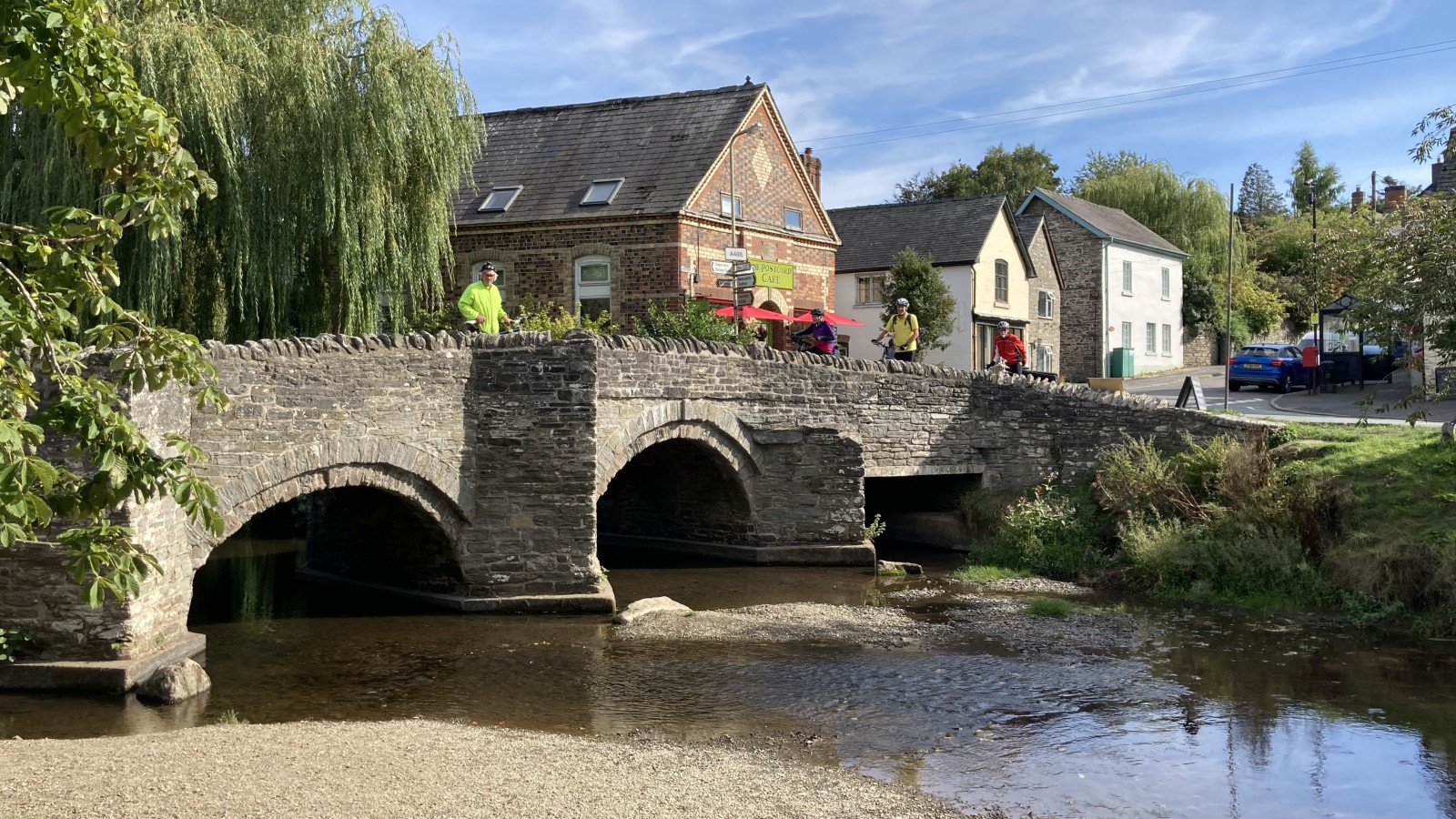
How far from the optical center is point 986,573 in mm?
17984

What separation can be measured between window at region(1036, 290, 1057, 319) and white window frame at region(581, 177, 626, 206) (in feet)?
62.3

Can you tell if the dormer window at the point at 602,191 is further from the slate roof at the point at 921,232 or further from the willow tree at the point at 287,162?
the slate roof at the point at 921,232

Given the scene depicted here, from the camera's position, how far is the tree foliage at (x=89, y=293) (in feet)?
16.9

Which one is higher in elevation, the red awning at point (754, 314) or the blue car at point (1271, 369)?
the red awning at point (754, 314)

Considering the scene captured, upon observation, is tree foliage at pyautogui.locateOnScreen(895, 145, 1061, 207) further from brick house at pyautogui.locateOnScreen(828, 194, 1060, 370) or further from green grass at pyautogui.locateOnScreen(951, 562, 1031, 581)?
green grass at pyautogui.locateOnScreen(951, 562, 1031, 581)

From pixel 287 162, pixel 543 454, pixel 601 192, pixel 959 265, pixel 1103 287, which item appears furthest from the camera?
pixel 1103 287

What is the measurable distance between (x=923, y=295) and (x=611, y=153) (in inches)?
410

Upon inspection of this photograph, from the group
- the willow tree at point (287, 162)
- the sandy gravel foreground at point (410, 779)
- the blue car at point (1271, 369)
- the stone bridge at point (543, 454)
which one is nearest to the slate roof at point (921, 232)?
the blue car at point (1271, 369)

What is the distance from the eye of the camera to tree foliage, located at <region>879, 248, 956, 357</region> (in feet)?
111

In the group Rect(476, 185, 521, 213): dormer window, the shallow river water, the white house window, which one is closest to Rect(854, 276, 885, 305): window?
the white house window

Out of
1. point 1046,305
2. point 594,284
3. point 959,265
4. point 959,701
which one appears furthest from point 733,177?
point 1046,305

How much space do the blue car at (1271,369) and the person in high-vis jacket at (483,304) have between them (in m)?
20.5

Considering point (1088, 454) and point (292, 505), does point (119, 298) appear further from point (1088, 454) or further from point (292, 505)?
point (1088, 454)

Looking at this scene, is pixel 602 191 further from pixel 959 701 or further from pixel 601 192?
pixel 959 701
